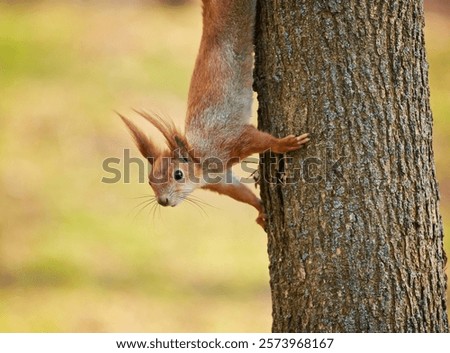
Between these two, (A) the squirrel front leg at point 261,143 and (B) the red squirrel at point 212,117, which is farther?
(B) the red squirrel at point 212,117

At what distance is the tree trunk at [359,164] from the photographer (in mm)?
3068

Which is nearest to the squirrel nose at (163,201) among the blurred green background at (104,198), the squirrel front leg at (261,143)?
the squirrel front leg at (261,143)

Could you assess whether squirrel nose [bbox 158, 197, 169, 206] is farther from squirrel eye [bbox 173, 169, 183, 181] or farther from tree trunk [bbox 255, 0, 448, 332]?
tree trunk [bbox 255, 0, 448, 332]

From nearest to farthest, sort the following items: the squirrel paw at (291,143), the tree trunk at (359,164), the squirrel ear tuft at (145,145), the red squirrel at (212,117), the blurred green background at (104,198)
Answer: the tree trunk at (359,164) < the squirrel paw at (291,143) < the red squirrel at (212,117) < the squirrel ear tuft at (145,145) < the blurred green background at (104,198)

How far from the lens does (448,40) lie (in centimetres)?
1004

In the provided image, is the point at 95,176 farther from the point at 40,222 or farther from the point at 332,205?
the point at 332,205

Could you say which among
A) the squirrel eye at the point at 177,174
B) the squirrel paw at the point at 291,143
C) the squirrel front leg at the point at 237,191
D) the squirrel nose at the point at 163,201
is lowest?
the squirrel nose at the point at 163,201

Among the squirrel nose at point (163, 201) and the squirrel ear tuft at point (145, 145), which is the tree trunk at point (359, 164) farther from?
the squirrel ear tuft at point (145, 145)

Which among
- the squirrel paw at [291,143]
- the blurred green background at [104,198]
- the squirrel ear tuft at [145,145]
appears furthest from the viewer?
the blurred green background at [104,198]

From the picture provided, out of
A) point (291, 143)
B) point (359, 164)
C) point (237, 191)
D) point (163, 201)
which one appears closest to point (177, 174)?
point (163, 201)

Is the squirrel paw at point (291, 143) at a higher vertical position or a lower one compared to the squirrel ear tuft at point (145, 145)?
lower

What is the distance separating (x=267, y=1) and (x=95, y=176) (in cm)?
546

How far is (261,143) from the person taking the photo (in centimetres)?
337

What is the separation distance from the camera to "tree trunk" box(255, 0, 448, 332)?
3.07m
